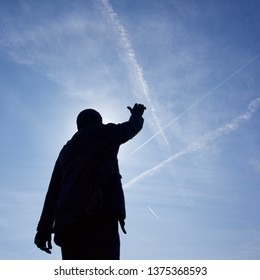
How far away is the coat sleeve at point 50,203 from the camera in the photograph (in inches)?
194

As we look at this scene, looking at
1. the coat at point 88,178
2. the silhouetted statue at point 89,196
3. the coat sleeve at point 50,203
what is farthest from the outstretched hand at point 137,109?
the coat sleeve at point 50,203

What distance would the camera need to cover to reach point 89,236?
160 inches

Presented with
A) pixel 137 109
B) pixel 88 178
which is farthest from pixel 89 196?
pixel 137 109

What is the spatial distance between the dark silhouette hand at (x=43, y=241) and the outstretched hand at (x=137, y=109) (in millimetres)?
2411

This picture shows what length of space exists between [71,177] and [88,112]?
1.41 m

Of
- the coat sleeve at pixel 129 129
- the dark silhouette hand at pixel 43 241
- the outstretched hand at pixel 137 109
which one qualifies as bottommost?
the dark silhouette hand at pixel 43 241

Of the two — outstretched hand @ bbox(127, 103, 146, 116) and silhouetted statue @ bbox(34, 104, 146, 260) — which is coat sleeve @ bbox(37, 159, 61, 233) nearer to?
silhouetted statue @ bbox(34, 104, 146, 260)

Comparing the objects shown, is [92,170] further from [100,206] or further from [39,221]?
[39,221]

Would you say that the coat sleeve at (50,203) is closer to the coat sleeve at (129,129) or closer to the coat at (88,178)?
the coat at (88,178)

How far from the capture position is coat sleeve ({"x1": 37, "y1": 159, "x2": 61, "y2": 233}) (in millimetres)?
4916

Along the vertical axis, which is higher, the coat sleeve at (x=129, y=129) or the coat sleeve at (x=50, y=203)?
the coat sleeve at (x=129, y=129)
